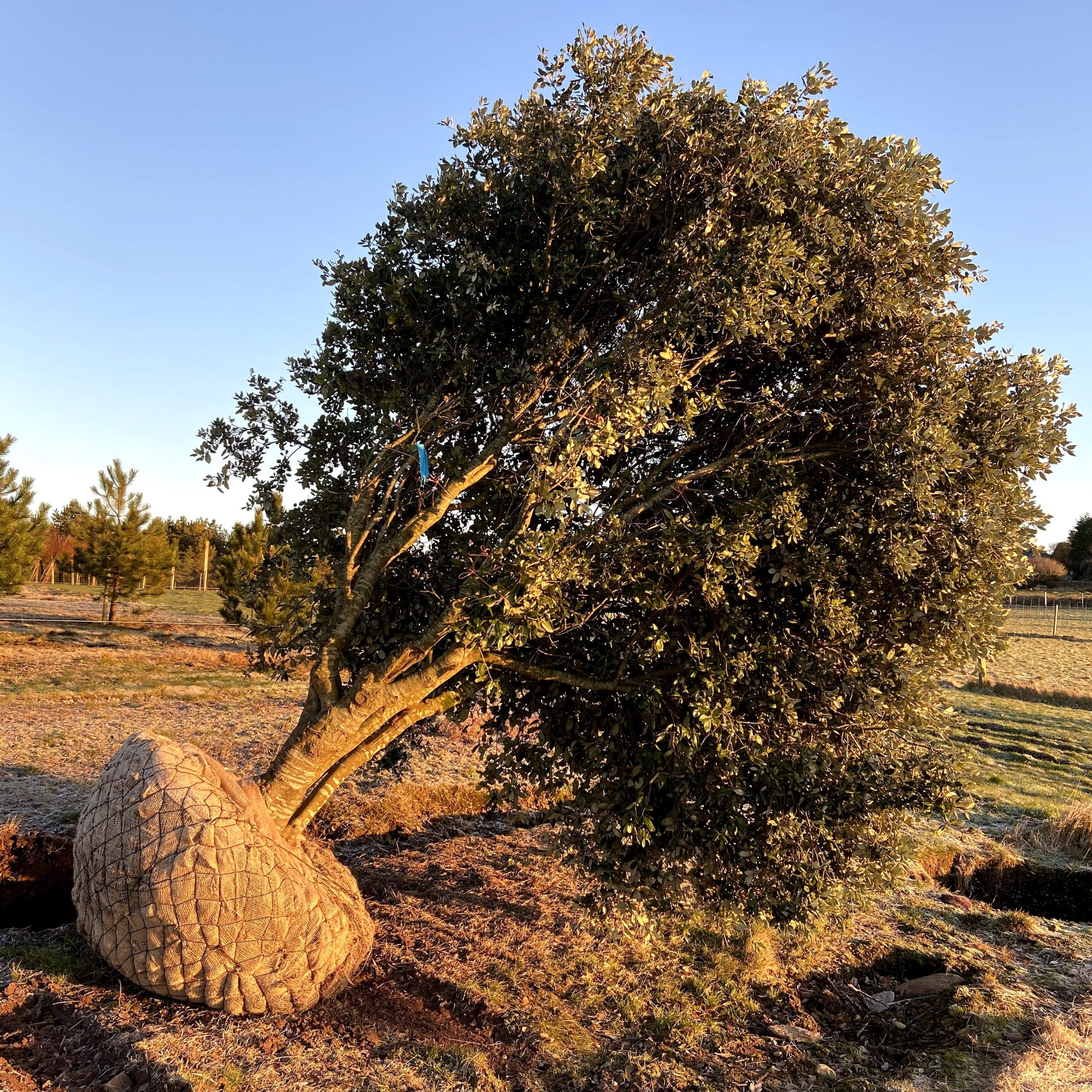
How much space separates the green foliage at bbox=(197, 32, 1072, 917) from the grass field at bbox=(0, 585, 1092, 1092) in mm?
1129

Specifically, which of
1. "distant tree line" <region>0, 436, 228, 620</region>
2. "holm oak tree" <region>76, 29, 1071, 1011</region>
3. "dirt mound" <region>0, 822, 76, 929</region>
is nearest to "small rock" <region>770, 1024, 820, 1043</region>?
"holm oak tree" <region>76, 29, 1071, 1011</region>

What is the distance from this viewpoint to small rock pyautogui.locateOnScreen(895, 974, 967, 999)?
8156mm

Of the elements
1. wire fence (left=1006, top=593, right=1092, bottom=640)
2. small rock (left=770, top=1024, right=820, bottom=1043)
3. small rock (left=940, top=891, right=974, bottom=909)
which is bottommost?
small rock (left=770, top=1024, right=820, bottom=1043)

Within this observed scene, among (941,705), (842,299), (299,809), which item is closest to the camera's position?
(842,299)

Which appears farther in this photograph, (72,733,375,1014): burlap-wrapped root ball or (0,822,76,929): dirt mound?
(0,822,76,929): dirt mound

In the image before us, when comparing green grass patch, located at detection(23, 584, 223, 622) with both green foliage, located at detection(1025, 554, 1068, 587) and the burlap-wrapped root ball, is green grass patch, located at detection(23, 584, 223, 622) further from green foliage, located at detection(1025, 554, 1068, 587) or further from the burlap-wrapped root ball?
green foliage, located at detection(1025, 554, 1068, 587)

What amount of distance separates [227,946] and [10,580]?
30476 millimetres

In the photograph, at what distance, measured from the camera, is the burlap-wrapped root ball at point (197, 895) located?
5930 millimetres

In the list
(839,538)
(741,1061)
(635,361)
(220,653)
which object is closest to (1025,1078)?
(741,1061)

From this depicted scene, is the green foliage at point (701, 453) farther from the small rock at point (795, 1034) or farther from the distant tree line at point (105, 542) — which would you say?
the distant tree line at point (105, 542)

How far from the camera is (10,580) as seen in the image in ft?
98.8

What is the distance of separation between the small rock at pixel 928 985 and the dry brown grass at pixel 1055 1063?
1.01m

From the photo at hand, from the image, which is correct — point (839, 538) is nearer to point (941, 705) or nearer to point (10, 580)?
point (941, 705)

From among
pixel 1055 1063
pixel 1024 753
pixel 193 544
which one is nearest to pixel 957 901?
pixel 1055 1063
